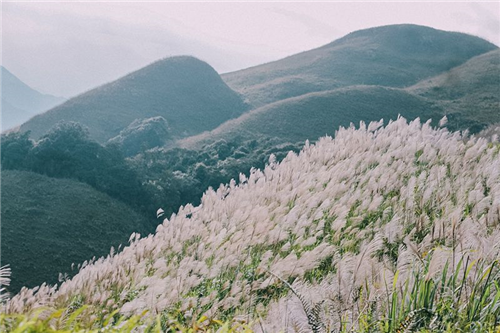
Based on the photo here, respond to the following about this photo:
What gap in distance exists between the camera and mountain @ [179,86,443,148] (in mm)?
40875

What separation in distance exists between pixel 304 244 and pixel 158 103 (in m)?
52.1

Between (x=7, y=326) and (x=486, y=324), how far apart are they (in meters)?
3.09

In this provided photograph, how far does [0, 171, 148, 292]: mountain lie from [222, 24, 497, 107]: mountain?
126 feet

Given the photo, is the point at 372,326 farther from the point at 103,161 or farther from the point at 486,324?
the point at 103,161

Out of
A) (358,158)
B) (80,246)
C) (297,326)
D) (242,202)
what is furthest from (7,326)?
(80,246)

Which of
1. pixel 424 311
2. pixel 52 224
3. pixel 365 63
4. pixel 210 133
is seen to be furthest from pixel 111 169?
pixel 365 63

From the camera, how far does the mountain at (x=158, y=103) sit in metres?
47.1

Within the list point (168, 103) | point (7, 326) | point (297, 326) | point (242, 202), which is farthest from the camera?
point (168, 103)

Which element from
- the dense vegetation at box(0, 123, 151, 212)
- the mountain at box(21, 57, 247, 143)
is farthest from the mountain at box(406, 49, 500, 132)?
the dense vegetation at box(0, 123, 151, 212)

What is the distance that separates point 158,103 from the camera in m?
54.5

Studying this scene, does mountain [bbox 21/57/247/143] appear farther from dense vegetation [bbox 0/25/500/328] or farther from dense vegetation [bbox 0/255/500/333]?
dense vegetation [bbox 0/255/500/333]

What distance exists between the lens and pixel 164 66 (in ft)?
211

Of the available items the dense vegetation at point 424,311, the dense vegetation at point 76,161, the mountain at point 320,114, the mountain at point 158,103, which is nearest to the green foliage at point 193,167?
the dense vegetation at point 76,161

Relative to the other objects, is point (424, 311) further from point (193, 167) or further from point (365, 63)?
point (365, 63)
